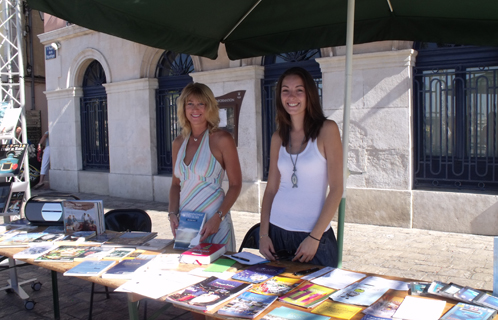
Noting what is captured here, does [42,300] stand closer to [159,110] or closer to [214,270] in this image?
[214,270]

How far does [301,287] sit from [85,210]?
1896 millimetres

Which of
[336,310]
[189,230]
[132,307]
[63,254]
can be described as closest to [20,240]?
[63,254]

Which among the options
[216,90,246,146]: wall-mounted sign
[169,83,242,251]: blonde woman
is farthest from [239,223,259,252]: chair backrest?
[216,90,246,146]: wall-mounted sign

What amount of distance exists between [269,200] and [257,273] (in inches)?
24.1

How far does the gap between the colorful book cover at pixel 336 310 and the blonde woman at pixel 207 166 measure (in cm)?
129

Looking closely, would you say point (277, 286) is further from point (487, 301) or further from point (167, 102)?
point (167, 102)

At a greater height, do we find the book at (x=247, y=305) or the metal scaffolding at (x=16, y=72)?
the metal scaffolding at (x=16, y=72)

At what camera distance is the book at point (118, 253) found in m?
2.64

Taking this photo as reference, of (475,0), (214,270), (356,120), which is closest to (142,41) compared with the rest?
(214,270)

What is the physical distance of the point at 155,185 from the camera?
30.8 feet

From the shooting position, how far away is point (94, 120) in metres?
11.1

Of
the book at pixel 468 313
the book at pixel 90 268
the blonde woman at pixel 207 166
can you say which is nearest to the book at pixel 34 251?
the book at pixel 90 268

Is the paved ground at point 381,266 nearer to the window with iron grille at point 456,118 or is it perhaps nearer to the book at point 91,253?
the window with iron grille at point 456,118

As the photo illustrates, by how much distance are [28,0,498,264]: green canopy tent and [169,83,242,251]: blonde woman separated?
0.53 metres
